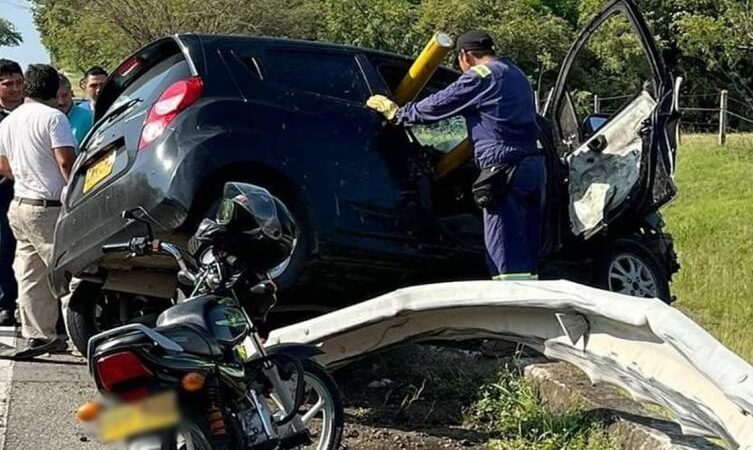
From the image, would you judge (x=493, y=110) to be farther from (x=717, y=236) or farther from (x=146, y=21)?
(x=146, y=21)

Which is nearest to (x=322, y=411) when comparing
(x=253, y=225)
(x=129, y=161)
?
(x=253, y=225)

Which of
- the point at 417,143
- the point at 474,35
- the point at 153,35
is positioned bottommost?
the point at 153,35

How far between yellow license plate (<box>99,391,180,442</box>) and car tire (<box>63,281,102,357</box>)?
13.9 feet

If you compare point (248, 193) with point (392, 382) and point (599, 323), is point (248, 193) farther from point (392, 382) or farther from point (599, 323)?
point (392, 382)

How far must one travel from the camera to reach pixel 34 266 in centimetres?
714

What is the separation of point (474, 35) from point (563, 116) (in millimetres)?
1694

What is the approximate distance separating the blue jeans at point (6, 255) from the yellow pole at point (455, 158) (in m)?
3.41

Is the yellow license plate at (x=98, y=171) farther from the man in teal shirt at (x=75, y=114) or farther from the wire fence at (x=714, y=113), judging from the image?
the wire fence at (x=714, y=113)

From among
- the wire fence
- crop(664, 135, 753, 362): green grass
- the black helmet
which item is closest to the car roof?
the black helmet

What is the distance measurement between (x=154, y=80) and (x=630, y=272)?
315cm

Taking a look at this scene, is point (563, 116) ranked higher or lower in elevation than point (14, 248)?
higher

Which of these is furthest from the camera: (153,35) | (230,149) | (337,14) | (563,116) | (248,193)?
(337,14)

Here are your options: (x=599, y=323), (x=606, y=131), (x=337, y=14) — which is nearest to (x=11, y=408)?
(x=599, y=323)

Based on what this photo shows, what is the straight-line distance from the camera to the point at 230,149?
18.1ft
